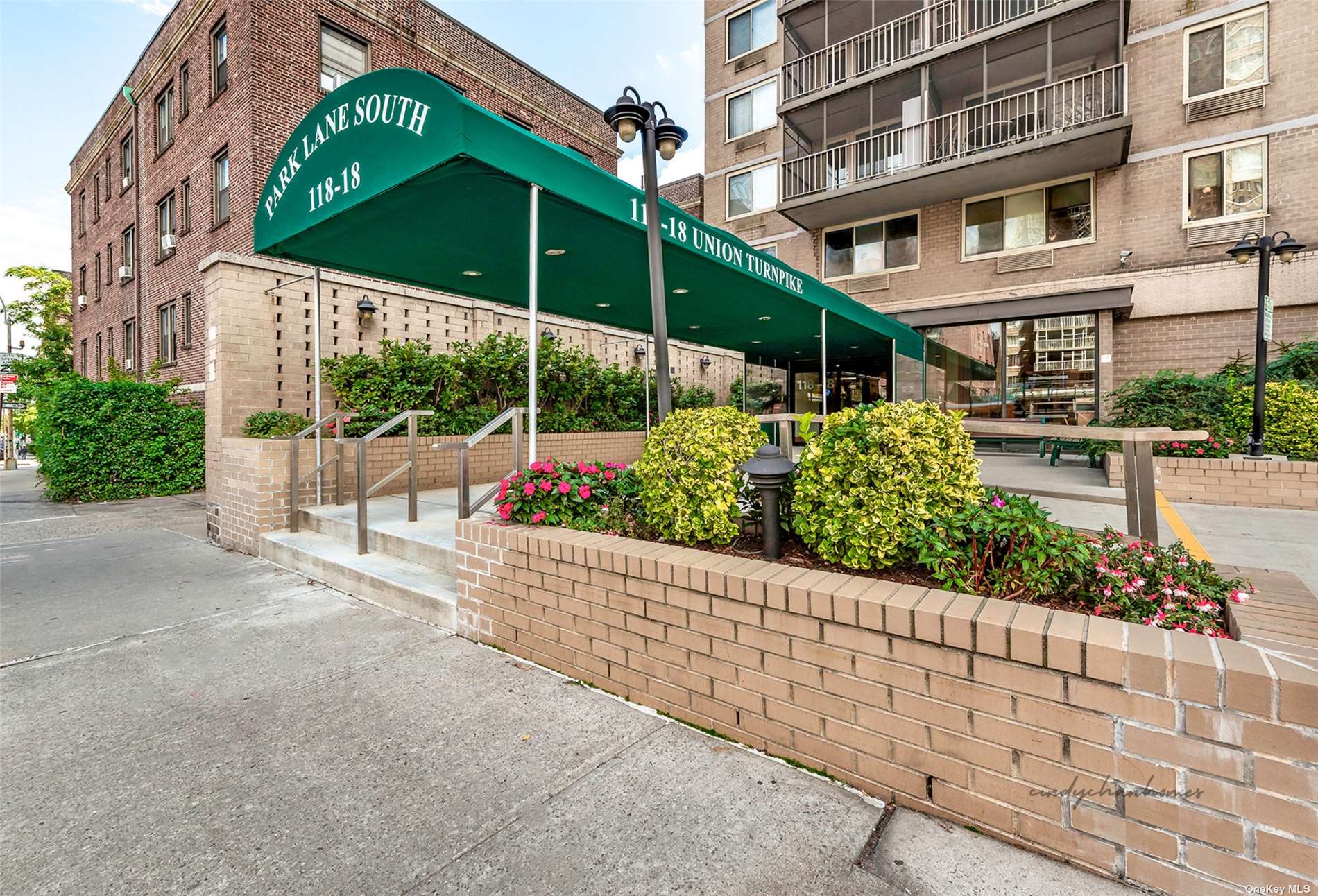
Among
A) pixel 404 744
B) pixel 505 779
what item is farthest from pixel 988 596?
pixel 404 744

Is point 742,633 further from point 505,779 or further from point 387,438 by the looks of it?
point 387,438

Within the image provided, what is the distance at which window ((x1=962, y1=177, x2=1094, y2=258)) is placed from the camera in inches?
476

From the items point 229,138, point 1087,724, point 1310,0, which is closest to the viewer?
point 1087,724

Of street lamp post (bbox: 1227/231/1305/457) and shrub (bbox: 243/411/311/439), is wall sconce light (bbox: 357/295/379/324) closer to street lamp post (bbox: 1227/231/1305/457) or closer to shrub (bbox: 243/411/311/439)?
shrub (bbox: 243/411/311/439)

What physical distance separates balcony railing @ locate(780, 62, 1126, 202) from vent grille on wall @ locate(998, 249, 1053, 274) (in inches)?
88.9

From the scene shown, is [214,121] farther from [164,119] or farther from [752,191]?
[752,191]

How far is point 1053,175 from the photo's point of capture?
39.8 ft

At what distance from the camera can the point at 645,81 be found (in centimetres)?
426

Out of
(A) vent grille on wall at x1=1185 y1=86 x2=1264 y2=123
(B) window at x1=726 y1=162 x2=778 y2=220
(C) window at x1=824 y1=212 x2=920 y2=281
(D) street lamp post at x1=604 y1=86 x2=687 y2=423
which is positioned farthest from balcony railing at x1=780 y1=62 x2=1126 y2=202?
(D) street lamp post at x1=604 y1=86 x2=687 y2=423

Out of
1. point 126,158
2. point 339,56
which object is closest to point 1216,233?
point 339,56

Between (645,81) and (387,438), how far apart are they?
14.9 ft

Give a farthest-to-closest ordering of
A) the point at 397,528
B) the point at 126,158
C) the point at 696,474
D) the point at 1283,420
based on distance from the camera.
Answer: the point at 126,158 < the point at 1283,420 < the point at 397,528 < the point at 696,474

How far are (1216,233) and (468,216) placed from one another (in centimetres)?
1377

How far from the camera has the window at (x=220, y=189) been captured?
13055mm
